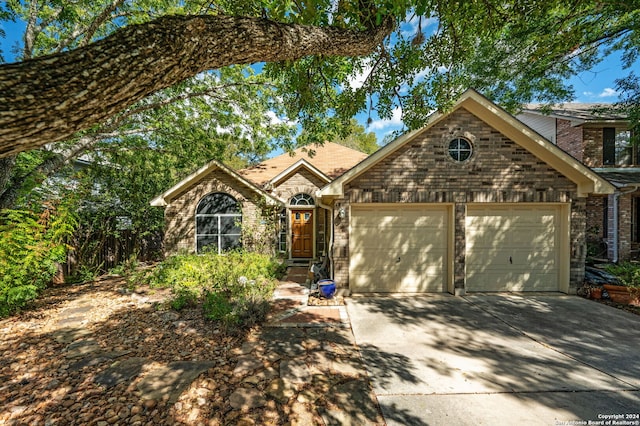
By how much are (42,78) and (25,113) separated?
0.24m

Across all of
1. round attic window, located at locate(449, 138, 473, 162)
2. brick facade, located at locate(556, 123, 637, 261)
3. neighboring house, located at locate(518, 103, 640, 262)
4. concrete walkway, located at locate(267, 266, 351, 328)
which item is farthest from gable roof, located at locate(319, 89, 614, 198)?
brick facade, located at locate(556, 123, 637, 261)

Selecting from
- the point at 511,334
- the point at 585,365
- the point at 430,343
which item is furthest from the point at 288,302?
the point at 585,365

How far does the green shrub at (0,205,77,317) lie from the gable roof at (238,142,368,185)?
7410 mm

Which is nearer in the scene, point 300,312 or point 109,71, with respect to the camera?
point 109,71

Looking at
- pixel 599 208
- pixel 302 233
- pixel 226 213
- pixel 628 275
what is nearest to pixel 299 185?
pixel 302 233

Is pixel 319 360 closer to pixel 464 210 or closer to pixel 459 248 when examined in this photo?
pixel 459 248

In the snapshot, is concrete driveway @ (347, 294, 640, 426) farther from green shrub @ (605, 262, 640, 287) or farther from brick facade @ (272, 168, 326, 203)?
brick facade @ (272, 168, 326, 203)

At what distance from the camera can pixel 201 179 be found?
407 inches

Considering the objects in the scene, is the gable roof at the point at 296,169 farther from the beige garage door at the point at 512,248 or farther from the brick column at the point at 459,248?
the beige garage door at the point at 512,248

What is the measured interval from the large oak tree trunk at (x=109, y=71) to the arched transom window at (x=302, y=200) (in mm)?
8981

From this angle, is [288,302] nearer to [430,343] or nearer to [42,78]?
[430,343]

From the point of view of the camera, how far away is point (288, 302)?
6055 millimetres

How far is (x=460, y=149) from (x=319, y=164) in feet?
25.2

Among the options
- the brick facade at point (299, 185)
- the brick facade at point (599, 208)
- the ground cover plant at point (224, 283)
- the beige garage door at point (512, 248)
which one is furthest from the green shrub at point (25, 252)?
the brick facade at point (599, 208)
